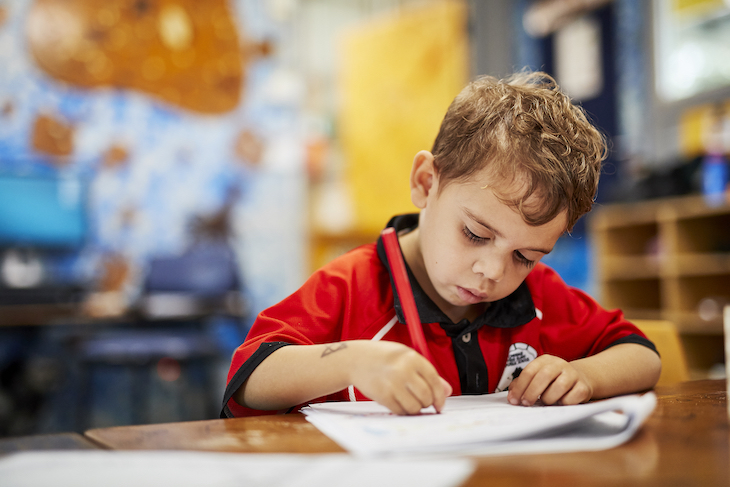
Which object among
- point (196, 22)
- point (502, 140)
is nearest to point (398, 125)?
point (196, 22)

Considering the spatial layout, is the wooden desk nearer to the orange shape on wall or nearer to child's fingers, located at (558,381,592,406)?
child's fingers, located at (558,381,592,406)

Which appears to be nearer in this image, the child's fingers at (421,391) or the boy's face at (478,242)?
the child's fingers at (421,391)

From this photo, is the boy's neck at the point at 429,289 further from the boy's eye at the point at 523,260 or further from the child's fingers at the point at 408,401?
the child's fingers at the point at 408,401

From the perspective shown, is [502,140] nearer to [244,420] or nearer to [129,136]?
[244,420]

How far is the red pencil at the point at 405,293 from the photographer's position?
64cm

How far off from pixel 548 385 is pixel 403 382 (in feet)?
0.64

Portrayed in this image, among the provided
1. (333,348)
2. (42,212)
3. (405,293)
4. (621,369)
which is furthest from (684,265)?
(42,212)

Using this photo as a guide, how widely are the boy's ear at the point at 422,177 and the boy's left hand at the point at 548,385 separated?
27cm

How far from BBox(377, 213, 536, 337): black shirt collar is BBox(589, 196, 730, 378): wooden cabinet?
218 cm

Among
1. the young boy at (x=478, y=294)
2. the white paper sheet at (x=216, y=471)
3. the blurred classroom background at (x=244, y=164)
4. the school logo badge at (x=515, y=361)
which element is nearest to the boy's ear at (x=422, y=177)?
the young boy at (x=478, y=294)

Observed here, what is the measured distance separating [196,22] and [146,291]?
1.95 meters

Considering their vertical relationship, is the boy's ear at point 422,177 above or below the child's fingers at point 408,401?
above

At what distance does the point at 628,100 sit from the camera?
3752mm

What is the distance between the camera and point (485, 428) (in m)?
0.46
